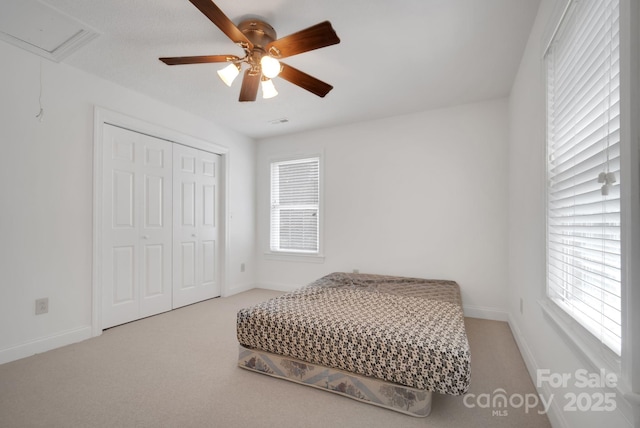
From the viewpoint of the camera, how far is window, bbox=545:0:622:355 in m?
1.00

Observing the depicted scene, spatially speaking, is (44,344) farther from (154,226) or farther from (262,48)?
(262,48)

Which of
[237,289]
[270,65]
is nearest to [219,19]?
[270,65]

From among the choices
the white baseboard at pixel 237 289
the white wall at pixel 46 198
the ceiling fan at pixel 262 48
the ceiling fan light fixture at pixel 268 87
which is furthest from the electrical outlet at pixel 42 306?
the ceiling fan light fixture at pixel 268 87

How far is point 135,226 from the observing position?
10.3ft

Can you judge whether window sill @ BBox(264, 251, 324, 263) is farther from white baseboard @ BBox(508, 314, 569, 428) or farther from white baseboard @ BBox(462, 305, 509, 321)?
white baseboard @ BBox(508, 314, 569, 428)

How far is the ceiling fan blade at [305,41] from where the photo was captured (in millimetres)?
1565

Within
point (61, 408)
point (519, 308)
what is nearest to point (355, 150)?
point (519, 308)

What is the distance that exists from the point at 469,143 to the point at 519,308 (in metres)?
1.82

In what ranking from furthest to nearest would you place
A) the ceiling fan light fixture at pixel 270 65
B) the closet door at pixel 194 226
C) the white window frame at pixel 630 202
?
1. the closet door at pixel 194 226
2. the ceiling fan light fixture at pixel 270 65
3. the white window frame at pixel 630 202

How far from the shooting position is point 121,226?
3.01m

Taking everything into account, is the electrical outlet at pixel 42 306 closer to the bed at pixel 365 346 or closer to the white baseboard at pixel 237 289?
the bed at pixel 365 346

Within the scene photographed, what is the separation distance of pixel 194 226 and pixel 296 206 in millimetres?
1453

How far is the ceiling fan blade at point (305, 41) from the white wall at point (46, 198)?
2.01 m

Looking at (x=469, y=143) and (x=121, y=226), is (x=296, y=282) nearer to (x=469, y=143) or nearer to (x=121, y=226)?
(x=121, y=226)
